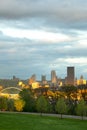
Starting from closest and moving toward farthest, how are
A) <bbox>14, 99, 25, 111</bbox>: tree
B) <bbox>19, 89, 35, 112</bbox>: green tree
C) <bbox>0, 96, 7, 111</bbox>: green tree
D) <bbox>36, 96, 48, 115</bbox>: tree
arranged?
1. <bbox>36, 96, 48, 115</bbox>: tree
2. <bbox>14, 99, 25, 111</bbox>: tree
3. <bbox>0, 96, 7, 111</bbox>: green tree
4. <bbox>19, 89, 35, 112</bbox>: green tree

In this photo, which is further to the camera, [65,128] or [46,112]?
[46,112]

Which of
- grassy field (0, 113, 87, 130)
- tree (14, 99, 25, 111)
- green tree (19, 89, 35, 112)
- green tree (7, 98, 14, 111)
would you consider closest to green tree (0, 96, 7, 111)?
tree (14, 99, 25, 111)

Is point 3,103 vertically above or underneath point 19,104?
above

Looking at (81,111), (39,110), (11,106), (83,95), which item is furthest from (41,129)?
(83,95)

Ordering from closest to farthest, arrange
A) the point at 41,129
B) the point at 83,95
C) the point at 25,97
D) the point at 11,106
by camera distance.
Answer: the point at 41,129 → the point at 25,97 → the point at 11,106 → the point at 83,95

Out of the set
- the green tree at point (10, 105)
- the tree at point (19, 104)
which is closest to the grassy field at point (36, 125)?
the tree at point (19, 104)

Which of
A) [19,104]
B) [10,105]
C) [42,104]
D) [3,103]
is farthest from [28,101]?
[42,104]

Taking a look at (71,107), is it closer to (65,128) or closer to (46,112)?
(46,112)

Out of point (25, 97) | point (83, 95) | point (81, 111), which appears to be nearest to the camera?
point (81, 111)

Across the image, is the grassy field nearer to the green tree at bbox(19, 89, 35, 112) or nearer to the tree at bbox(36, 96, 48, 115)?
the tree at bbox(36, 96, 48, 115)

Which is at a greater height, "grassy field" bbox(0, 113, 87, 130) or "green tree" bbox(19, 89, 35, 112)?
"green tree" bbox(19, 89, 35, 112)

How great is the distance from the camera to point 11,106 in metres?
86.3

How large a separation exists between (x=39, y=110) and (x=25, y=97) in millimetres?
6344

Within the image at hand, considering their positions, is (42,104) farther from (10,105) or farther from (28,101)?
(10,105)
